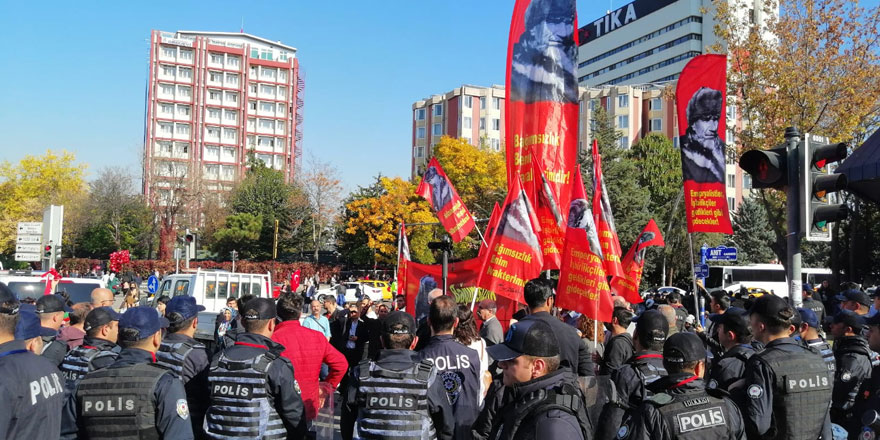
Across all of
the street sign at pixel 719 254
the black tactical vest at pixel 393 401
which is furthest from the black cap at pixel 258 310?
the street sign at pixel 719 254

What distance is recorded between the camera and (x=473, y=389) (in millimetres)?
5477

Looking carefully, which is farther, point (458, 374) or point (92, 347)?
point (92, 347)

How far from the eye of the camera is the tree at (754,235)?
62.0 metres

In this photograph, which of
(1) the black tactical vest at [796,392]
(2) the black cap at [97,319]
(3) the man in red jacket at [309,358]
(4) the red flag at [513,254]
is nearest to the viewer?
(1) the black tactical vest at [796,392]

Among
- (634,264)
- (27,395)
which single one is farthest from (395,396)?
(634,264)

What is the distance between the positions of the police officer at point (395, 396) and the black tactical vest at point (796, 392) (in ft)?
6.88

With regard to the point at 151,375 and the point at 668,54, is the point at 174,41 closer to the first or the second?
the point at 668,54

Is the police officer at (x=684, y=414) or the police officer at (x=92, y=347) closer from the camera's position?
the police officer at (x=684, y=414)

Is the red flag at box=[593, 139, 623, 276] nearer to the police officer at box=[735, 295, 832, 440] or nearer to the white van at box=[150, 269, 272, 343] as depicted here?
the police officer at box=[735, 295, 832, 440]

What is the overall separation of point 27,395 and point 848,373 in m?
5.64

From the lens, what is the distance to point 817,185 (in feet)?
20.6

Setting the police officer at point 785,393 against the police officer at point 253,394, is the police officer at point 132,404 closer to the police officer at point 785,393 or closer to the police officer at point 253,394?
the police officer at point 253,394

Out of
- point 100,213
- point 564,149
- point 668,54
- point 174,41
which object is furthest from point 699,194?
point 174,41

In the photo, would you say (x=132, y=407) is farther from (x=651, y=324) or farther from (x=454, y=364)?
(x=651, y=324)
